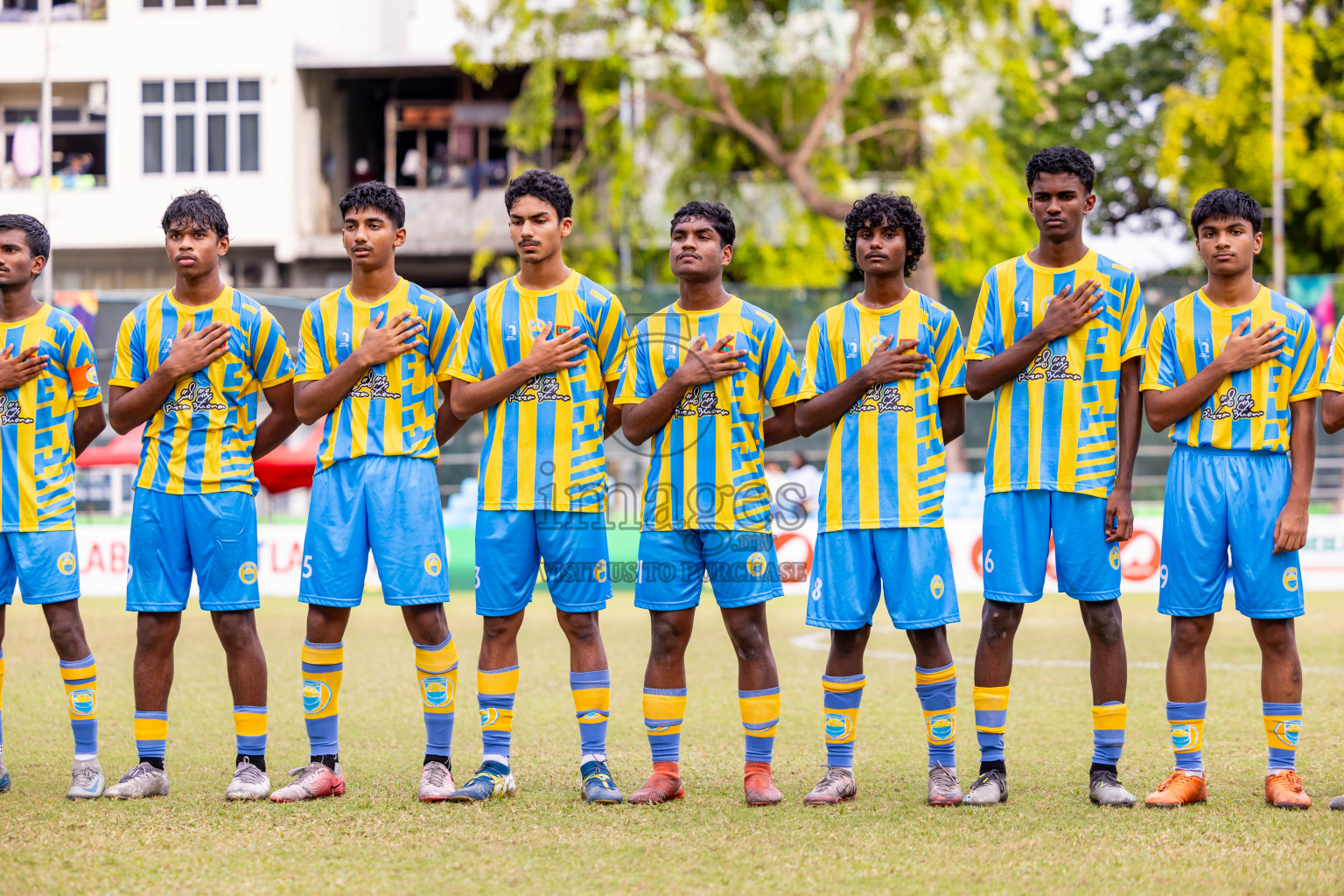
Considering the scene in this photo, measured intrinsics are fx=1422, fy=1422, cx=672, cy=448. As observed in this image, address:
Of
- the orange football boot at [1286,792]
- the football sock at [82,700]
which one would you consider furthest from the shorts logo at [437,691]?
the orange football boot at [1286,792]

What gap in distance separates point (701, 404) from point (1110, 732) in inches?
85.2

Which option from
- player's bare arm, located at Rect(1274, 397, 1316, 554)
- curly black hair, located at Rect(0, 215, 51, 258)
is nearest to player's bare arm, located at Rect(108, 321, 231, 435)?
curly black hair, located at Rect(0, 215, 51, 258)

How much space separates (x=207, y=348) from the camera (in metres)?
6.00

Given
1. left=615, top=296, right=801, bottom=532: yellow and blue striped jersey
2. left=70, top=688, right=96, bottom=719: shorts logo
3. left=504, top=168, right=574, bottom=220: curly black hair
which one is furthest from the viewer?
left=70, top=688, right=96, bottom=719: shorts logo

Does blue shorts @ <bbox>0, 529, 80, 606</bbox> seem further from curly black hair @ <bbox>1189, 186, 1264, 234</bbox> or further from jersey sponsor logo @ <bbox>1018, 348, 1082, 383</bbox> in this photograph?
curly black hair @ <bbox>1189, 186, 1264, 234</bbox>

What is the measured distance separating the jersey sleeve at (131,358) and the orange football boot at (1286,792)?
16.5ft

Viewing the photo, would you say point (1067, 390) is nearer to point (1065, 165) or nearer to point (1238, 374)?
point (1238, 374)

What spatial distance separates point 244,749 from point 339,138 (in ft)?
99.6

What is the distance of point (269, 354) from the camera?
6258mm

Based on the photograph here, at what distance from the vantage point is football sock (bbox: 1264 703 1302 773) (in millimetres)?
5840

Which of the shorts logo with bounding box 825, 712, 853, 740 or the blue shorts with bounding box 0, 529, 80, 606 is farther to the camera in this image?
the blue shorts with bounding box 0, 529, 80, 606

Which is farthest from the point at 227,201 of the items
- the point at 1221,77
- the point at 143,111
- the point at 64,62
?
the point at 1221,77

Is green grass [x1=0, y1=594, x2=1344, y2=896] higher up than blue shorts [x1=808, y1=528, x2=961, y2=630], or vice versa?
blue shorts [x1=808, y1=528, x2=961, y2=630]

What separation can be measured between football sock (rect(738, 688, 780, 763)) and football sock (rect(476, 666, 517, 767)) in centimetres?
99
